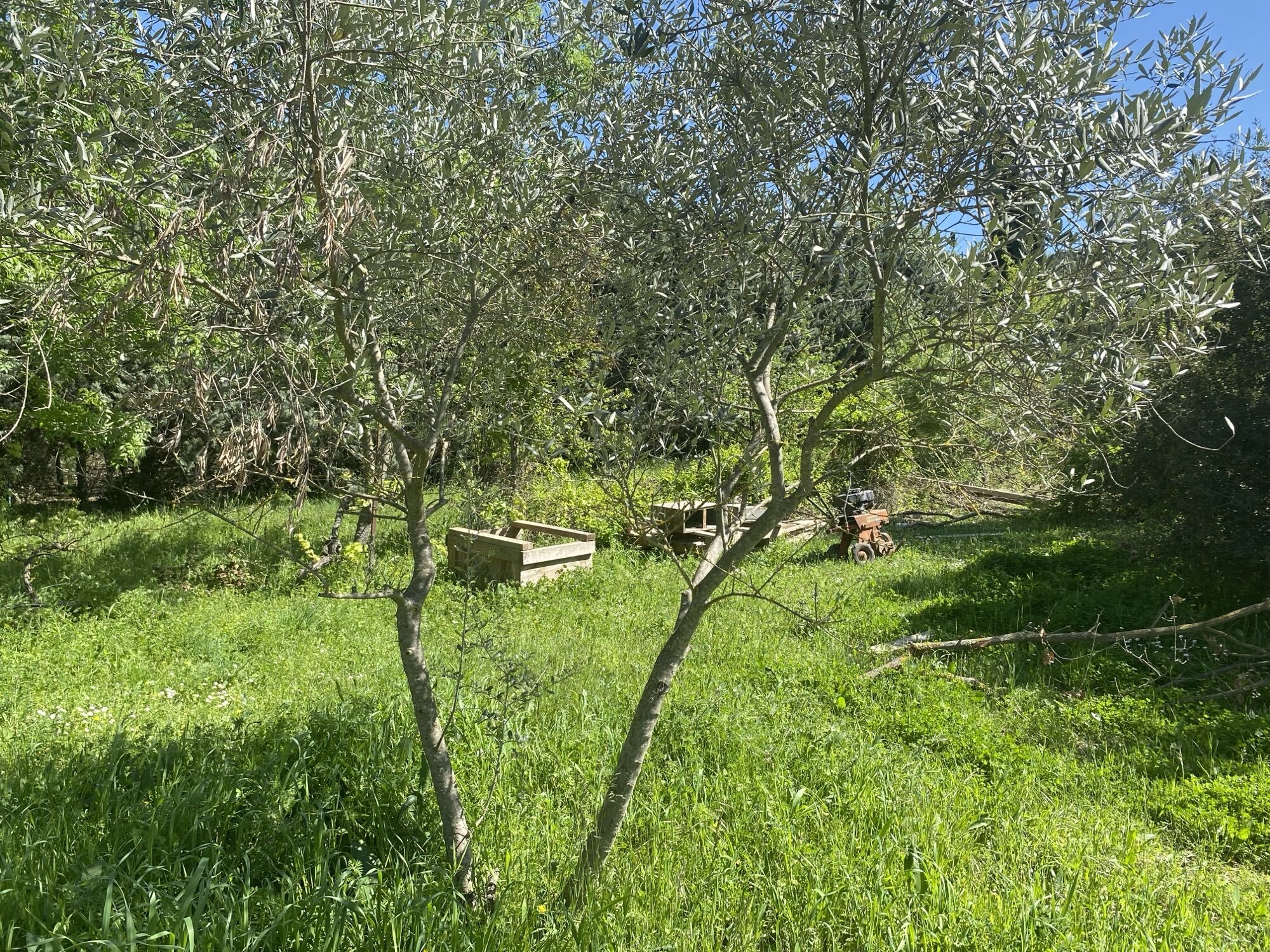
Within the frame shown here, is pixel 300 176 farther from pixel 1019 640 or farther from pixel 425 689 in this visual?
pixel 1019 640

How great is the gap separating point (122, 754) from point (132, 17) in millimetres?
3369

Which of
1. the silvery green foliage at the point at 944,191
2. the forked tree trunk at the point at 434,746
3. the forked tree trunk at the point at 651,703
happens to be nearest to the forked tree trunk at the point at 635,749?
the forked tree trunk at the point at 651,703

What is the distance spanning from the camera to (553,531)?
10.2m

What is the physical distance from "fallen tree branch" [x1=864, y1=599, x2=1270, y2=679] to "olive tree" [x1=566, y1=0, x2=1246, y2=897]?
377 centimetres

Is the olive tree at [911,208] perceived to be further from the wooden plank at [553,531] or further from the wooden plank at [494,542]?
the wooden plank at [553,531]

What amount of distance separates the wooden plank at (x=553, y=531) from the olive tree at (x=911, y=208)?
7.02 m

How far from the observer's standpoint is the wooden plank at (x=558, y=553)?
8906 mm

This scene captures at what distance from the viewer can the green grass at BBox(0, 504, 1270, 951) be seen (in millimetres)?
2852

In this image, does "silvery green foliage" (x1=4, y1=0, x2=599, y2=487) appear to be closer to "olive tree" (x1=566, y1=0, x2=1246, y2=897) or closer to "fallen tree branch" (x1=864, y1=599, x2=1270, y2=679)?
"olive tree" (x1=566, y1=0, x2=1246, y2=897)

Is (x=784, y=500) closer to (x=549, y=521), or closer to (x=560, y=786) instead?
(x=560, y=786)

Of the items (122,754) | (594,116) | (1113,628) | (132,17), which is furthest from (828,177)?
(1113,628)

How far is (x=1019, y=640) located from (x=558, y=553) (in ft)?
16.0

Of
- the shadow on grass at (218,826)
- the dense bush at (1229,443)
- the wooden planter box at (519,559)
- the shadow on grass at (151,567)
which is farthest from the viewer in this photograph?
the wooden planter box at (519,559)

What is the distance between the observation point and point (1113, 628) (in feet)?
22.8
